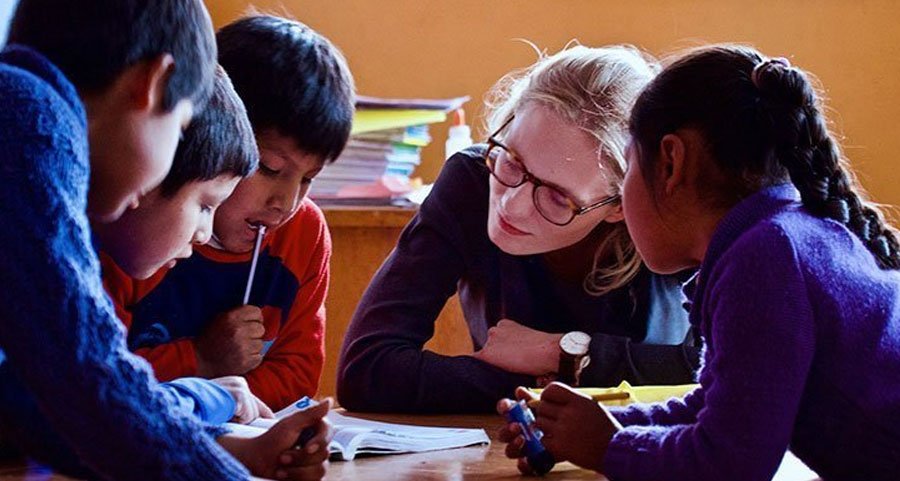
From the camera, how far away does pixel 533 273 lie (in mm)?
1757

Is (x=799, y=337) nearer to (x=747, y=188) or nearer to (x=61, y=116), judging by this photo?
(x=747, y=188)

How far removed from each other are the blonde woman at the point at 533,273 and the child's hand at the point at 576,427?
331 mm

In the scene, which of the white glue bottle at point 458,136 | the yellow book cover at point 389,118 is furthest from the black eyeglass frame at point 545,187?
the white glue bottle at point 458,136

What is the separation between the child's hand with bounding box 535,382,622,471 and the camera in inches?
48.0

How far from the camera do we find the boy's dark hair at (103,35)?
98cm

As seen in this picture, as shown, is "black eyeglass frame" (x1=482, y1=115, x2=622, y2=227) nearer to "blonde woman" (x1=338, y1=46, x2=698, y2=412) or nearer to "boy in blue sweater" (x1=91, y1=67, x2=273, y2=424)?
"blonde woman" (x1=338, y1=46, x2=698, y2=412)

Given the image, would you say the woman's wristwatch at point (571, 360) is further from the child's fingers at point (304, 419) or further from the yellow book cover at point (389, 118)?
the yellow book cover at point (389, 118)

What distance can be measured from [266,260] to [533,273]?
37 cm

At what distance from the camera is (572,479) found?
1.25 metres

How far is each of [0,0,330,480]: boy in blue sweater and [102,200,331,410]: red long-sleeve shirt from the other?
0.52 metres

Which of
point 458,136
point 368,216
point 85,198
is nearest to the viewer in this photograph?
point 85,198

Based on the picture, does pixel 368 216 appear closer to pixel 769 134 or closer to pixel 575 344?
pixel 575 344

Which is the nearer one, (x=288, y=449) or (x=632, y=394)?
(x=288, y=449)

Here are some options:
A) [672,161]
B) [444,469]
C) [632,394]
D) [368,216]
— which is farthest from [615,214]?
[368,216]
